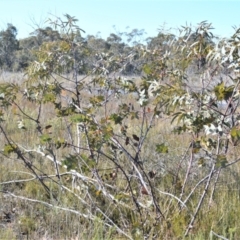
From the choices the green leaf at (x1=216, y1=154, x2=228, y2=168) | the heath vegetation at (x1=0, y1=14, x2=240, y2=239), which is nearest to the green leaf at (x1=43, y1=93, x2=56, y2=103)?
the heath vegetation at (x1=0, y1=14, x2=240, y2=239)

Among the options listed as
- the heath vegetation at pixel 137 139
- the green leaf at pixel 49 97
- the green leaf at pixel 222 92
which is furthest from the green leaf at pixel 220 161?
the green leaf at pixel 49 97

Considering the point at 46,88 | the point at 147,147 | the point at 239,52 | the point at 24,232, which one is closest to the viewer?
the point at 239,52

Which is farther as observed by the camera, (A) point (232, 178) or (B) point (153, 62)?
(A) point (232, 178)

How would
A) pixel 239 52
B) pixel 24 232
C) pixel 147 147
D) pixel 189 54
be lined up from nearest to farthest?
pixel 239 52, pixel 189 54, pixel 24 232, pixel 147 147

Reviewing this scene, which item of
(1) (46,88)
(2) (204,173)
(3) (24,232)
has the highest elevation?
(1) (46,88)

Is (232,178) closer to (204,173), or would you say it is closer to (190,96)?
(204,173)

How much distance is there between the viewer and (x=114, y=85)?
321 cm

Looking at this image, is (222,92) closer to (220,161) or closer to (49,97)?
(220,161)

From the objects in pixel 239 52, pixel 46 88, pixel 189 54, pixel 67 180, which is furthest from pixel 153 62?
pixel 67 180

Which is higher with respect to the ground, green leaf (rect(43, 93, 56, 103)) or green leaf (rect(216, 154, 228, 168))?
green leaf (rect(43, 93, 56, 103))

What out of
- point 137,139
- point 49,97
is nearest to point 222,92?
point 137,139

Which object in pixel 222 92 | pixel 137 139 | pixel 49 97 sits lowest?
pixel 137 139

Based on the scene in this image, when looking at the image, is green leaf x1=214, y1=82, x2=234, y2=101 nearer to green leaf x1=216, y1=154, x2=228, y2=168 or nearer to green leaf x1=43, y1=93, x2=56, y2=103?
green leaf x1=216, y1=154, x2=228, y2=168

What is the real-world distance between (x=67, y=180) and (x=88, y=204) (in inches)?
19.1
